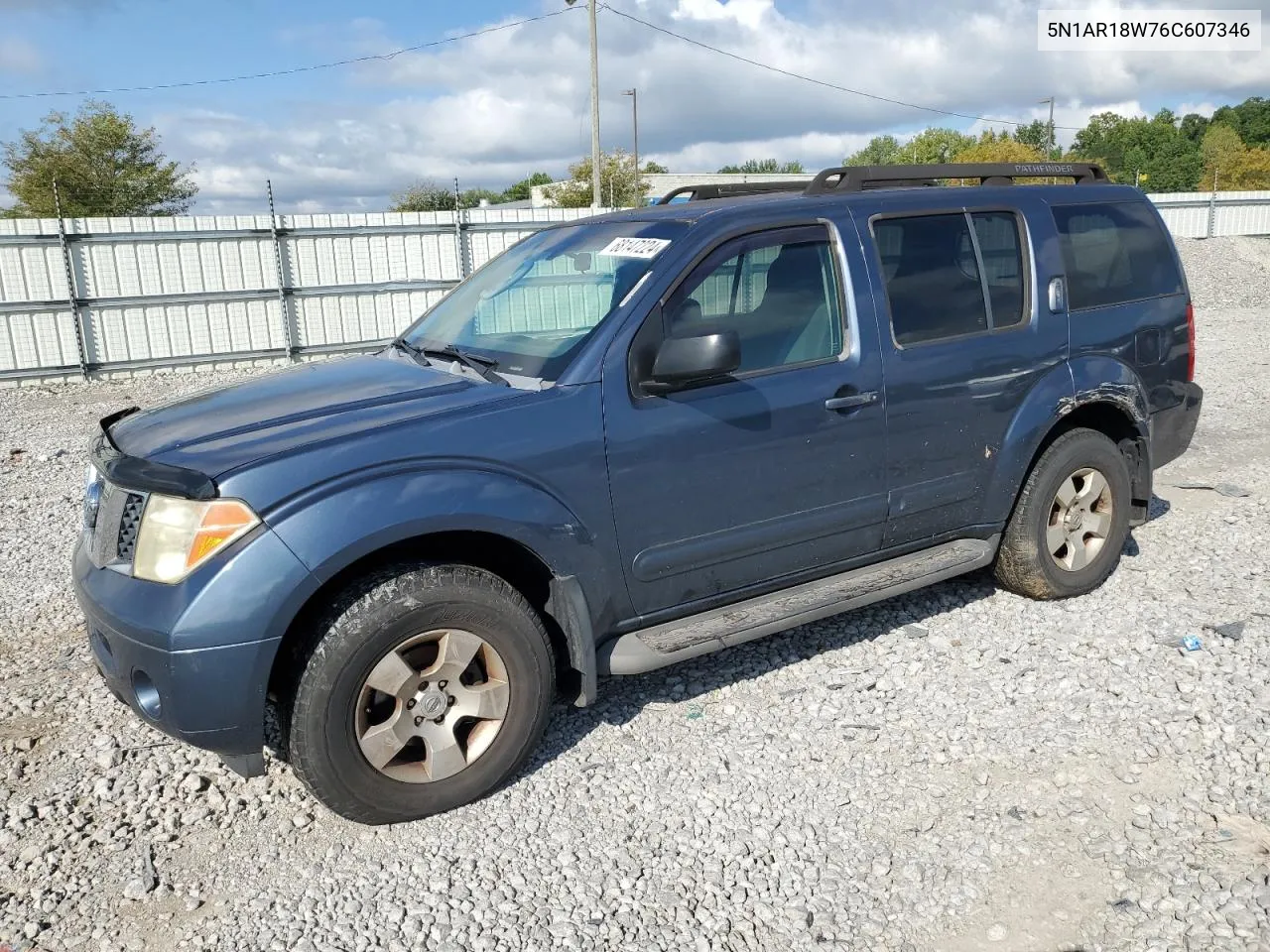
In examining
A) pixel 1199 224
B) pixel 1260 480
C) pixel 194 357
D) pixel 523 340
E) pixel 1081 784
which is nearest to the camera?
pixel 1081 784

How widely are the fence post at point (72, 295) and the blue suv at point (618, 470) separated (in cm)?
1124

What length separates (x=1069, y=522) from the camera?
469 centimetres

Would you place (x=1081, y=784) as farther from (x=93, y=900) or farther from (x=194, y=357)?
(x=194, y=357)

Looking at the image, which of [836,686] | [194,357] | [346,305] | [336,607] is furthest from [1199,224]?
[336,607]

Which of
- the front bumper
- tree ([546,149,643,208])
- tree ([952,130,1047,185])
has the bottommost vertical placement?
the front bumper

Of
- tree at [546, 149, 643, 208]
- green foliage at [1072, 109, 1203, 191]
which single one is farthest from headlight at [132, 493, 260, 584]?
green foliage at [1072, 109, 1203, 191]

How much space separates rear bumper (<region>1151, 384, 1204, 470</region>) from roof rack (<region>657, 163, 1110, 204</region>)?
4.01ft

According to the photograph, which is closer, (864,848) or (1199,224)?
(864,848)

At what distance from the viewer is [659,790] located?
3350mm

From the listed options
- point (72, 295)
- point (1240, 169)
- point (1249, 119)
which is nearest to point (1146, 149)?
point (1249, 119)

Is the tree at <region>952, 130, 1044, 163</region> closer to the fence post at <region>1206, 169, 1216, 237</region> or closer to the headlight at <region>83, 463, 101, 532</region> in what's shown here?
the fence post at <region>1206, 169, 1216, 237</region>

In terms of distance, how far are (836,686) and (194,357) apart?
12.9 metres

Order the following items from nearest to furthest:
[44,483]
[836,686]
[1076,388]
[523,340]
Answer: [523,340]
[836,686]
[1076,388]
[44,483]

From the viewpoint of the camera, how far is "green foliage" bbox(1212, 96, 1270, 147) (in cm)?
9306
